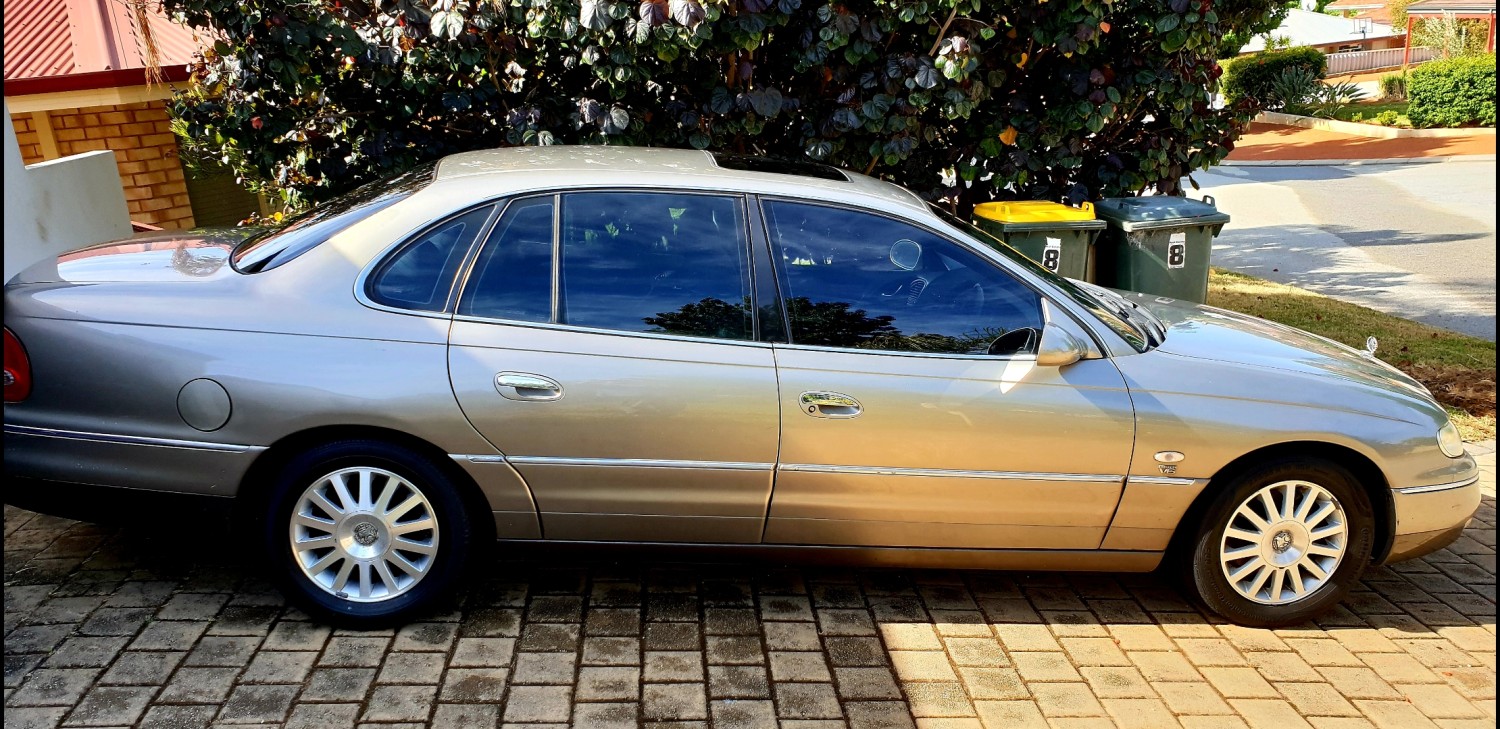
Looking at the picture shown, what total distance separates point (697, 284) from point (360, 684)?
5.39 feet

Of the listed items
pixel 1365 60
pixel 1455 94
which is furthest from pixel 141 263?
pixel 1365 60

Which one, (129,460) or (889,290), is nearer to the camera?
(129,460)

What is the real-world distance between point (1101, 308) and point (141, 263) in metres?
3.41

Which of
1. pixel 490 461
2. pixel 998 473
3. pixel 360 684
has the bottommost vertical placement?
pixel 360 684

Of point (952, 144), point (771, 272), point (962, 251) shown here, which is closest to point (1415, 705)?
point (962, 251)

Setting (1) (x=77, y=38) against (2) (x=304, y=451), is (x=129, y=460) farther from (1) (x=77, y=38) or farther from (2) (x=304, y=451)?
(1) (x=77, y=38)

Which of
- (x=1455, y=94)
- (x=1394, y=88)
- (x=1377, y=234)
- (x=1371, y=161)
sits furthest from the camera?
(x=1394, y=88)

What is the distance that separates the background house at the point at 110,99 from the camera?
924 cm

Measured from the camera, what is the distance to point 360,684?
11.8 feet

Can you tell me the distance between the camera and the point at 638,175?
4039mm

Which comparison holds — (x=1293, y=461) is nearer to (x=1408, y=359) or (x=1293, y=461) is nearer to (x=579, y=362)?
(x=579, y=362)

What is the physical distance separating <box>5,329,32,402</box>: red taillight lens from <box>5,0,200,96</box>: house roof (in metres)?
6.13

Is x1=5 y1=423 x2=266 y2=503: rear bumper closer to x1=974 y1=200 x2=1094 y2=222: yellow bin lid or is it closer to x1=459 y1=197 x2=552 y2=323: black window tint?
x1=459 y1=197 x2=552 y2=323: black window tint

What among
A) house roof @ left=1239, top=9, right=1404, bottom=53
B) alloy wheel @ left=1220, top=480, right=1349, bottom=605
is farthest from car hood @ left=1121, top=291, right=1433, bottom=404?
house roof @ left=1239, top=9, right=1404, bottom=53
